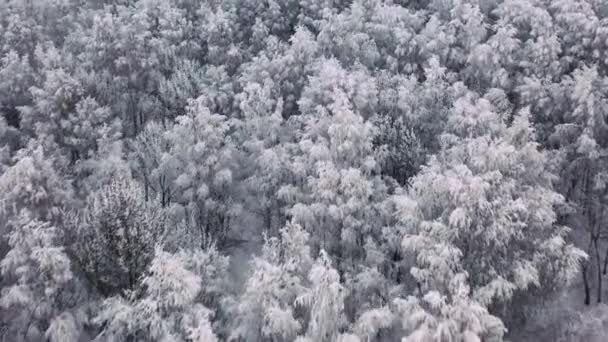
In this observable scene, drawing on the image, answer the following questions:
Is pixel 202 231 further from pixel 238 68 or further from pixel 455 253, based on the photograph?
pixel 455 253

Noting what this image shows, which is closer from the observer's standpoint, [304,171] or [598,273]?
[304,171]

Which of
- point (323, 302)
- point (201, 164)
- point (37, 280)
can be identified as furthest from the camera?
point (201, 164)

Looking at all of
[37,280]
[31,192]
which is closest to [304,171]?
[31,192]

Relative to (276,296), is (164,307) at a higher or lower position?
lower

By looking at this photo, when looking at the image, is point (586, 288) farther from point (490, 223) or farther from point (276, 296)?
point (276, 296)

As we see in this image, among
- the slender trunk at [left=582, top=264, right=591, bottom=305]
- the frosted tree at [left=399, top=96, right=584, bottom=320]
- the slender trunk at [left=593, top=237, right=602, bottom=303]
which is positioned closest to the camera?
the frosted tree at [left=399, top=96, right=584, bottom=320]

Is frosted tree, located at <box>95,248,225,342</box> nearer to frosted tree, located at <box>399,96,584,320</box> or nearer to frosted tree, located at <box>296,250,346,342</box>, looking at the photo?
frosted tree, located at <box>296,250,346,342</box>

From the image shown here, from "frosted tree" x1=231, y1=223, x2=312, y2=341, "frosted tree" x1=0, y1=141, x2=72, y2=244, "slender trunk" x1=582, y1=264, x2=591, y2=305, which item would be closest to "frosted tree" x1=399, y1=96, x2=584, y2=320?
"frosted tree" x1=231, y1=223, x2=312, y2=341

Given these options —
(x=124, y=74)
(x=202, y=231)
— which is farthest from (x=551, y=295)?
(x=124, y=74)
